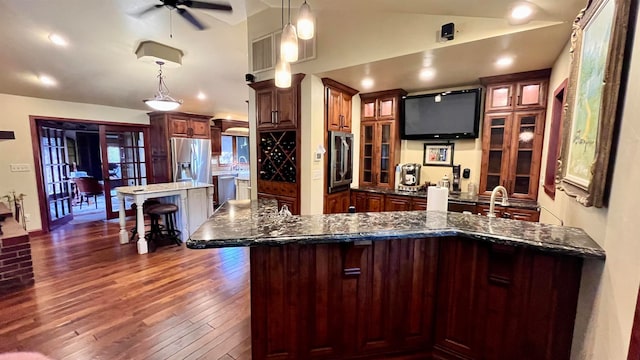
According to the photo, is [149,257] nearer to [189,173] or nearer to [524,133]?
[189,173]

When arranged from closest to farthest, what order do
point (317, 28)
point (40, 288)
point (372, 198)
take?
Result: point (40, 288), point (317, 28), point (372, 198)

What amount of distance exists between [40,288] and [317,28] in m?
4.12

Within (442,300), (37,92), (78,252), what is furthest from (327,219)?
(37,92)

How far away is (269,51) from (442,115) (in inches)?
100

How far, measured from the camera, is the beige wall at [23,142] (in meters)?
4.40

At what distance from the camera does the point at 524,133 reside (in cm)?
321

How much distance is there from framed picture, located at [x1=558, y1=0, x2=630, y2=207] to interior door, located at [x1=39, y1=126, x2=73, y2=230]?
7.27m

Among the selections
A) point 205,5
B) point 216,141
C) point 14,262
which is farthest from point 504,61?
point 216,141

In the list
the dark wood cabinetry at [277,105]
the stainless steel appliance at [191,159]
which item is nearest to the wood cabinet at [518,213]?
the dark wood cabinetry at [277,105]

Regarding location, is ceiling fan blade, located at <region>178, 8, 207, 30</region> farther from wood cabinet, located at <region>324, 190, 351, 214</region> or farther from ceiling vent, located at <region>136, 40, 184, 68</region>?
wood cabinet, located at <region>324, 190, 351, 214</region>

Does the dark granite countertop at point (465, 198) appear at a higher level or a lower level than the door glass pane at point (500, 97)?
lower

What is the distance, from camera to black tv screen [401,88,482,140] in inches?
141

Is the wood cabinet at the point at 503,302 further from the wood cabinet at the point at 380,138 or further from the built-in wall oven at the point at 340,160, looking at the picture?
the wood cabinet at the point at 380,138

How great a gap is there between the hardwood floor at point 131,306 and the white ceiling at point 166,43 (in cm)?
268
